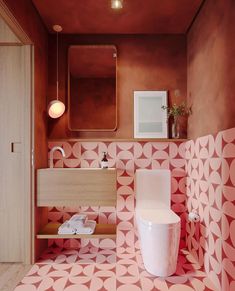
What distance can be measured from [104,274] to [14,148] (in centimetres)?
135

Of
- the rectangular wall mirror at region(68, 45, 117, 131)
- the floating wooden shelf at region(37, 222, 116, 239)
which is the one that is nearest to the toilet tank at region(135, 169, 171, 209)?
the floating wooden shelf at region(37, 222, 116, 239)

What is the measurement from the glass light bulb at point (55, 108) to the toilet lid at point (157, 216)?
49.2 inches

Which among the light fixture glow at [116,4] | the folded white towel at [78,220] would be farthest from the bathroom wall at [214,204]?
the light fixture glow at [116,4]

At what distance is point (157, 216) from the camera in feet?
7.43

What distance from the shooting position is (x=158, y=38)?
282 cm

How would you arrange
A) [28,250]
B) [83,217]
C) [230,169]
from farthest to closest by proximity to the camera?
1. [83,217]
2. [28,250]
3. [230,169]

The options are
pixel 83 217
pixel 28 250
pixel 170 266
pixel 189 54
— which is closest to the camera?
pixel 170 266

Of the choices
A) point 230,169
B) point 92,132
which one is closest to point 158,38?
point 92,132

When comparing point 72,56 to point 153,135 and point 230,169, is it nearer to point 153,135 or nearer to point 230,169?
point 153,135

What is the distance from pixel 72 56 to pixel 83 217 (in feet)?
5.49

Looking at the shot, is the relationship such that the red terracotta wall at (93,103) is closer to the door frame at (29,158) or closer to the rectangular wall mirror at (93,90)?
the rectangular wall mirror at (93,90)

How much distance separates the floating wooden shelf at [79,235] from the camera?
2.39 meters

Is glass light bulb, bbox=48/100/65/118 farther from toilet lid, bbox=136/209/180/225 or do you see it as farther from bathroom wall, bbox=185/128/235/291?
bathroom wall, bbox=185/128/235/291

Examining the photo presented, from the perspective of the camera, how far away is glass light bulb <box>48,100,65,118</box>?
2650 mm
